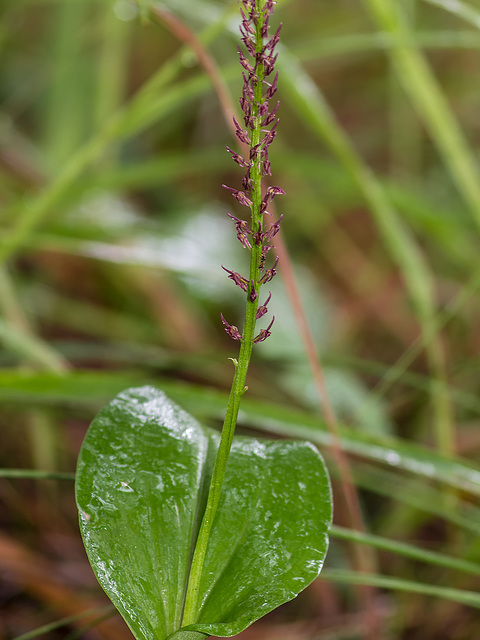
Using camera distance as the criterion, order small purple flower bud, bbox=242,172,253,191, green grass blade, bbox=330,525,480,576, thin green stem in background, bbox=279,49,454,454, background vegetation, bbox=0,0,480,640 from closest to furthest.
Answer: small purple flower bud, bbox=242,172,253,191, green grass blade, bbox=330,525,480,576, background vegetation, bbox=0,0,480,640, thin green stem in background, bbox=279,49,454,454

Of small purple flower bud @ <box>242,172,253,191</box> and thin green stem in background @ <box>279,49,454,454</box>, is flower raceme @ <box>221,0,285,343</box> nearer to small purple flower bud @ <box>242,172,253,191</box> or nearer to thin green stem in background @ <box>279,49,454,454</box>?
small purple flower bud @ <box>242,172,253,191</box>

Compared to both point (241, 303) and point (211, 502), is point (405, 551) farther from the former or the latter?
point (241, 303)

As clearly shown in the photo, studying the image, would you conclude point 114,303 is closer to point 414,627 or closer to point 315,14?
point 414,627

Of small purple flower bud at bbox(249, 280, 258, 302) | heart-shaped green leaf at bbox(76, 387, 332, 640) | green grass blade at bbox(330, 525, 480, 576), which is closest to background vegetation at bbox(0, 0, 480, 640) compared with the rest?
green grass blade at bbox(330, 525, 480, 576)

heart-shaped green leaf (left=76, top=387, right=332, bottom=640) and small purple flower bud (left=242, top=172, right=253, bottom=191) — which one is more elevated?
small purple flower bud (left=242, top=172, right=253, bottom=191)

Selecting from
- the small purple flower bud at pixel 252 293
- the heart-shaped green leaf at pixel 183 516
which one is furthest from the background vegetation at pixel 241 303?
the small purple flower bud at pixel 252 293

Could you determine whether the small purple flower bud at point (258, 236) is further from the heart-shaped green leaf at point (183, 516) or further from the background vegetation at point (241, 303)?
the background vegetation at point (241, 303)

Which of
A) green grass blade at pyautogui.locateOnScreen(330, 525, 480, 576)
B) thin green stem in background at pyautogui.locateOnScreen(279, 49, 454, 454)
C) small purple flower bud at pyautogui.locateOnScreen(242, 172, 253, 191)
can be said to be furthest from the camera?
thin green stem in background at pyautogui.locateOnScreen(279, 49, 454, 454)

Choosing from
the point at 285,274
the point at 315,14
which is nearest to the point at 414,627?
the point at 285,274
